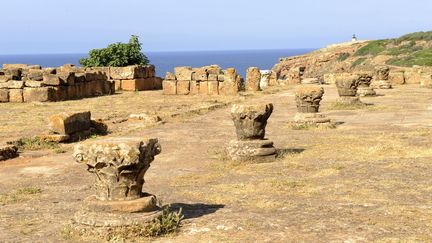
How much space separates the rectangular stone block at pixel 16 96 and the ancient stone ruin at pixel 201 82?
24.0 feet

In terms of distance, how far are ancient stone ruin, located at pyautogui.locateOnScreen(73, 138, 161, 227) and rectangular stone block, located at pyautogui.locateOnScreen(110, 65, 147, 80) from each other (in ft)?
83.5

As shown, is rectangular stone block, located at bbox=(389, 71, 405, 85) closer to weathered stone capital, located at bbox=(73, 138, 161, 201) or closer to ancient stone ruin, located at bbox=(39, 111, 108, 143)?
ancient stone ruin, located at bbox=(39, 111, 108, 143)

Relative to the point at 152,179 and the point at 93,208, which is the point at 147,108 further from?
the point at 93,208

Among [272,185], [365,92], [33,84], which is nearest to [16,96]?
[33,84]

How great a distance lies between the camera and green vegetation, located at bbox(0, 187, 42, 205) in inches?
363

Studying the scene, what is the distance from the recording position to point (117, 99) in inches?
1098

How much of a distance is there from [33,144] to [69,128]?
45.0 inches

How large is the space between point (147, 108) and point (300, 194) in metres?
15.7

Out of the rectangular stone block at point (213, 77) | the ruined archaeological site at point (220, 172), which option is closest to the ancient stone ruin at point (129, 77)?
the rectangular stone block at point (213, 77)

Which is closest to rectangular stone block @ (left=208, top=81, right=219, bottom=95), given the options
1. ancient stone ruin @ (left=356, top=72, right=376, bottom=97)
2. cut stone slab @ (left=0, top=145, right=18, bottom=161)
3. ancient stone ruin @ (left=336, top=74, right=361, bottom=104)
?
ancient stone ruin @ (left=356, top=72, right=376, bottom=97)

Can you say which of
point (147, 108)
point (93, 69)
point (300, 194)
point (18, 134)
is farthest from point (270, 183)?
point (93, 69)

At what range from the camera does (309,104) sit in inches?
702

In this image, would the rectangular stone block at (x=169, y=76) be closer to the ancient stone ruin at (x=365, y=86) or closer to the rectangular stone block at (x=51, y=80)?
the rectangular stone block at (x=51, y=80)

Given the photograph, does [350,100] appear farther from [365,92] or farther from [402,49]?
[402,49]
